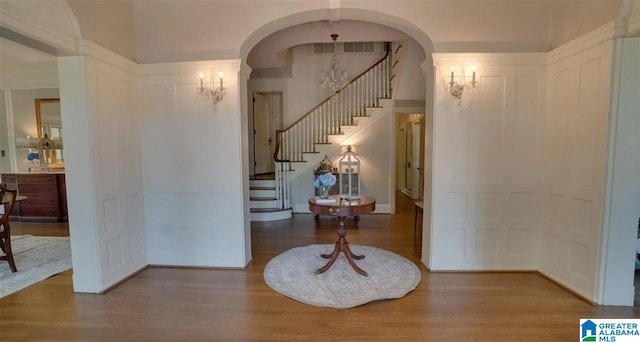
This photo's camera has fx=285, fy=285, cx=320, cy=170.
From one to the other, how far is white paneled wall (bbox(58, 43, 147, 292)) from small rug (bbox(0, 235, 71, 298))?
863mm

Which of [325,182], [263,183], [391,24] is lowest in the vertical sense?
[263,183]

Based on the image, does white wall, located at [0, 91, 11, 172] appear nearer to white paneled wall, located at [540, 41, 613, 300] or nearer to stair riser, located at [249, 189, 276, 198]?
stair riser, located at [249, 189, 276, 198]

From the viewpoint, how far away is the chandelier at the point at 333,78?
6.83 meters

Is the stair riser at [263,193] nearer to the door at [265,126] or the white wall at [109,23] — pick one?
the door at [265,126]

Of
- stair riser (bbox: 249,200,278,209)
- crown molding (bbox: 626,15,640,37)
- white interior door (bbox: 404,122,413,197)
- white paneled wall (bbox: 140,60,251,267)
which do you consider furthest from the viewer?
white interior door (bbox: 404,122,413,197)

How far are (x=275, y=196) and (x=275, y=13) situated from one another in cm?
399

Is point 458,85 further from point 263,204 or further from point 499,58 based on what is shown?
point 263,204

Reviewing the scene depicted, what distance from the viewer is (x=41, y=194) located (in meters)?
5.81

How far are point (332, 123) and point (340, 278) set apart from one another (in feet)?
13.9

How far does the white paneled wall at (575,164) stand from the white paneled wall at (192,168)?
3608mm

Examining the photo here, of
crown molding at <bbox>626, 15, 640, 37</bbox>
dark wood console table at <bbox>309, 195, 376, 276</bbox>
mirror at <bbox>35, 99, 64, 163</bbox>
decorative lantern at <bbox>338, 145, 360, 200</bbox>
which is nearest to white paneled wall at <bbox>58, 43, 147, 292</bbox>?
dark wood console table at <bbox>309, 195, 376, 276</bbox>

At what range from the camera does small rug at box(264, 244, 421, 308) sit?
9.34ft

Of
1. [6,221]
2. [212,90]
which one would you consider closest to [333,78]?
[212,90]

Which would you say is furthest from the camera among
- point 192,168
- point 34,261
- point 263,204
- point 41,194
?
point 263,204
